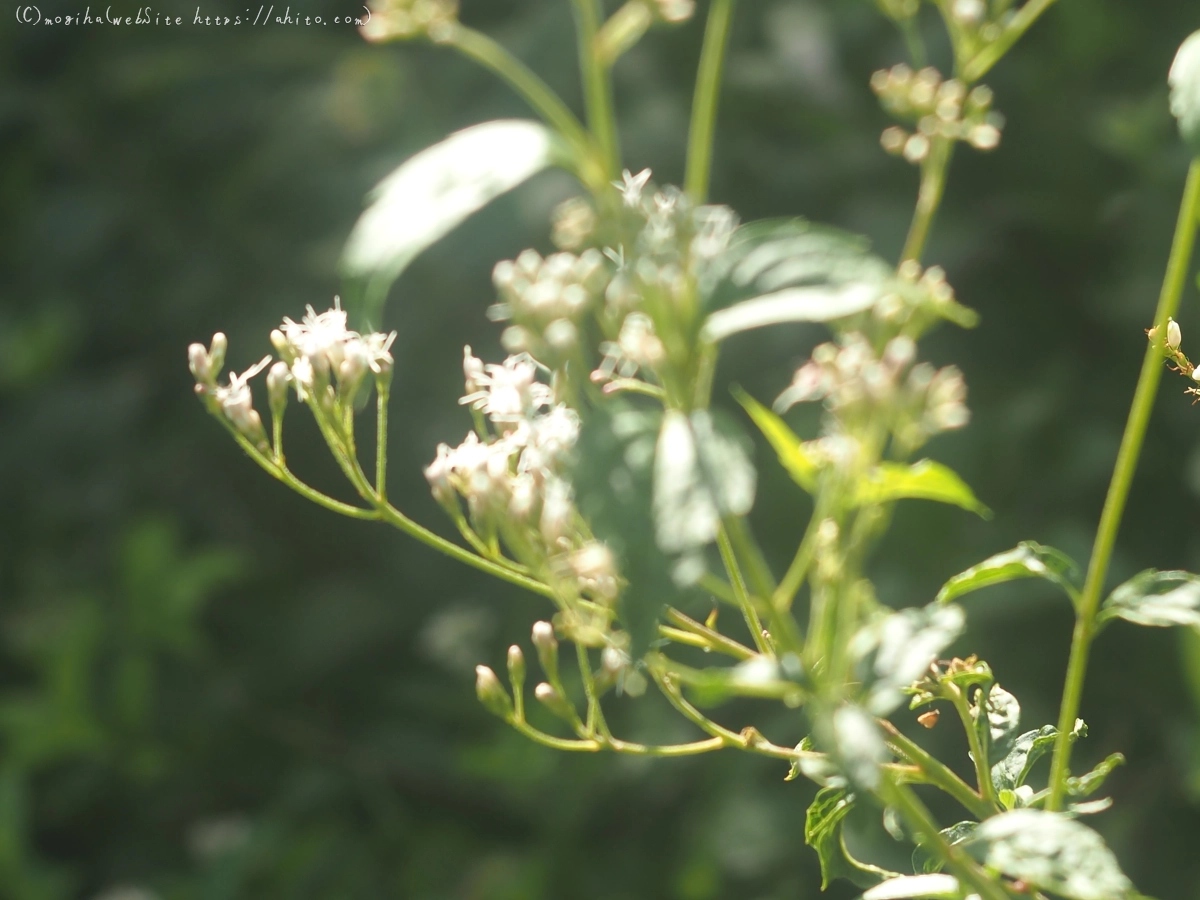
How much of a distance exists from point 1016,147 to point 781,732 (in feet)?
3.13

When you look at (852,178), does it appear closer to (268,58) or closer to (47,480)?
(268,58)

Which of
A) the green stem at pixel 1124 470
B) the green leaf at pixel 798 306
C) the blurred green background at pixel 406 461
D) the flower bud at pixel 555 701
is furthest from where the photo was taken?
the blurred green background at pixel 406 461

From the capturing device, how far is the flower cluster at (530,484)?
1.29 ft

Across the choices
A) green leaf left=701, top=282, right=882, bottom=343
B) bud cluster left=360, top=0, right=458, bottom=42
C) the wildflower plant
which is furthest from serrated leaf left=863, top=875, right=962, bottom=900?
bud cluster left=360, top=0, right=458, bottom=42

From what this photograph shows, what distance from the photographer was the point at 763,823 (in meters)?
1.69

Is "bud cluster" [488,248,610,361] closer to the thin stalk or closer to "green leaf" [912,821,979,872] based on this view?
the thin stalk

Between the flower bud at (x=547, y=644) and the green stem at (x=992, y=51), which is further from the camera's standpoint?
the flower bud at (x=547, y=644)

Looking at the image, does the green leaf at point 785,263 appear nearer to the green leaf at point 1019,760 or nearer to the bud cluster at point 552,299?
the bud cluster at point 552,299

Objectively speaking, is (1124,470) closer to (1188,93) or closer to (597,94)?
(1188,93)

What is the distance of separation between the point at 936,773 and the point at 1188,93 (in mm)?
235

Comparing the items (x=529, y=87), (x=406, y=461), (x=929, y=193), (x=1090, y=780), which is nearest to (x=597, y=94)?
(x=529, y=87)

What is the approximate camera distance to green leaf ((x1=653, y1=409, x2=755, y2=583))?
1.04ft

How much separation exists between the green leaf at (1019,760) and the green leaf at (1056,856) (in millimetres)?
154

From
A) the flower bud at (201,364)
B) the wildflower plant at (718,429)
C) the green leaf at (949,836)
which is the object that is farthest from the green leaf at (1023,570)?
the flower bud at (201,364)
